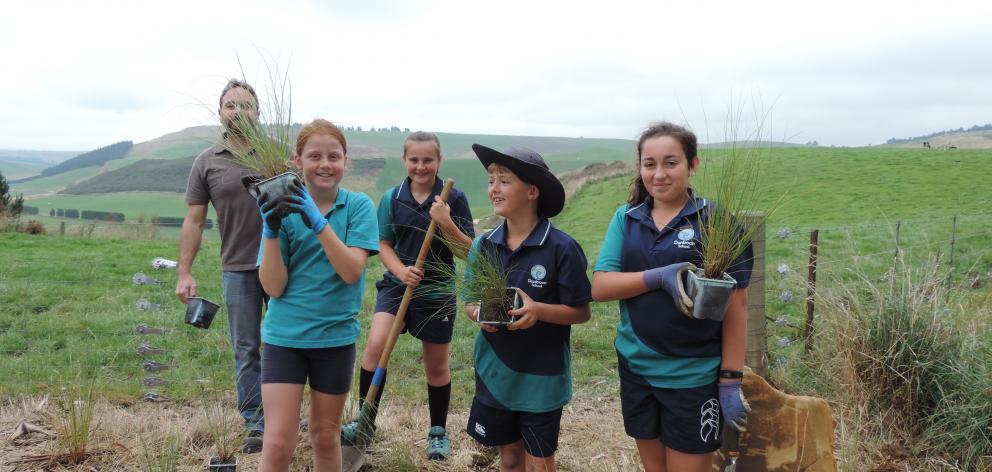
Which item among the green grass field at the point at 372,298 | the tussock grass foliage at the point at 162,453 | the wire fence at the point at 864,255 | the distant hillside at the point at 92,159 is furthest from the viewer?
the distant hillside at the point at 92,159

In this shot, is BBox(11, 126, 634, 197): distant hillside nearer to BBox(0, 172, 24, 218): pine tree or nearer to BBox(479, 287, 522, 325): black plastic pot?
BBox(0, 172, 24, 218): pine tree

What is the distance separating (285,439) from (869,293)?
375 cm

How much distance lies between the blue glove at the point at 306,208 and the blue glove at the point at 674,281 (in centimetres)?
129

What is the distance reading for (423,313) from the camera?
3.78m

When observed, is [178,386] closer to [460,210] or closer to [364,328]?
Answer: [364,328]

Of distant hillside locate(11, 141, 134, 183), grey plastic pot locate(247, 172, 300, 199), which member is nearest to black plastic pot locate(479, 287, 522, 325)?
grey plastic pot locate(247, 172, 300, 199)

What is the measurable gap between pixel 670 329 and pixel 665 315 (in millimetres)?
56

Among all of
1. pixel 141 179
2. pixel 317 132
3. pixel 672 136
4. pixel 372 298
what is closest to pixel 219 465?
pixel 317 132

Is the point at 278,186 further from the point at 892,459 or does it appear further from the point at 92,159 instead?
the point at 92,159

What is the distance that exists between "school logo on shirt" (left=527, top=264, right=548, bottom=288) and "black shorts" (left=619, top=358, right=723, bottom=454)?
1.81ft

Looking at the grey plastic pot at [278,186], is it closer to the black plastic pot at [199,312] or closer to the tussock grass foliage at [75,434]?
the black plastic pot at [199,312]

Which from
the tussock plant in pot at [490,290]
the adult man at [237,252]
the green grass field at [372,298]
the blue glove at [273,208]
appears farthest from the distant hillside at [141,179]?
the tussock plant in pot at [490,290]

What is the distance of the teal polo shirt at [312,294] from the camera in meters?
2.80

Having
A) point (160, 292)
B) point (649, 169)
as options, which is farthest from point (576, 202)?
point (649, 169)
